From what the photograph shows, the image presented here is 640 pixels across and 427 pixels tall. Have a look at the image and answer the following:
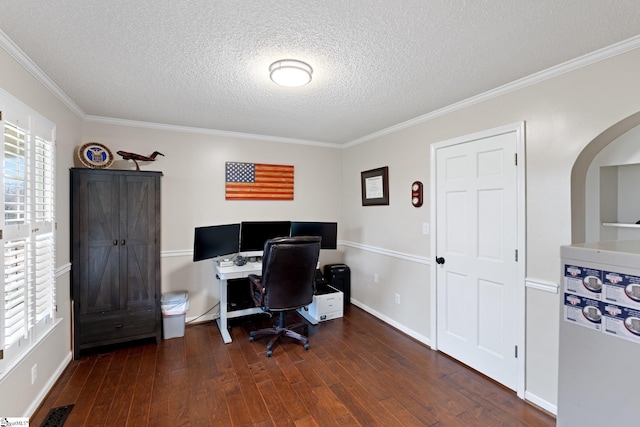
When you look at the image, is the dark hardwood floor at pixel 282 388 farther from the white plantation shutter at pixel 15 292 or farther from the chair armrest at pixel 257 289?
the white plantation shutter at pixel 15 292

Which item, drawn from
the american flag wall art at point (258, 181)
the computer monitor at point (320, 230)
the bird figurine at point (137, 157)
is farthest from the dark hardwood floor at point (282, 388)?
the bird figurine at point (137, 157)

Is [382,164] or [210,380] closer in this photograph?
[210,380]

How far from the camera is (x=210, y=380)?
2377 mm

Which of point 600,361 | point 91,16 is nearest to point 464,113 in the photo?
point 600,361

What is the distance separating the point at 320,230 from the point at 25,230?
268 centimetres

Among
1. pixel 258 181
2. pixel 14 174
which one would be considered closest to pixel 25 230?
pixel 14 174

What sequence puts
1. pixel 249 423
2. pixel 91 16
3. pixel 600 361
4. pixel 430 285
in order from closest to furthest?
pixel 600 361, pixel 91 16, pixel 249 423, pixel 430 285

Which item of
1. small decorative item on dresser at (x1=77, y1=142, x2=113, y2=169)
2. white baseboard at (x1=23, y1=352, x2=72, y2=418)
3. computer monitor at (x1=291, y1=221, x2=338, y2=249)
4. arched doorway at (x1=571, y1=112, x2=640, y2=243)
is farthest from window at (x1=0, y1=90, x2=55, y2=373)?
arched doorway at (x1=571, y1=112, x2=640, y2=243)

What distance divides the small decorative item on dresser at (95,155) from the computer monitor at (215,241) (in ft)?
3.68

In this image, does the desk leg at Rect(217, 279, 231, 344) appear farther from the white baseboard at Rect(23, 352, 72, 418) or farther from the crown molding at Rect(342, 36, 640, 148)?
the crown molding at Rect(342, 36, 640, 148)

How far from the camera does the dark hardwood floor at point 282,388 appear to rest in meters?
1.95

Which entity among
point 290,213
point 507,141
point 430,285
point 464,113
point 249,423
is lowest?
point 249,423

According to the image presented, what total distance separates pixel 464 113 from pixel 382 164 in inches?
46.3

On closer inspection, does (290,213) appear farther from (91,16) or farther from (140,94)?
(91,16)
